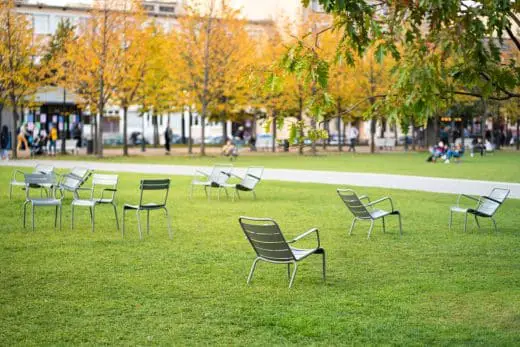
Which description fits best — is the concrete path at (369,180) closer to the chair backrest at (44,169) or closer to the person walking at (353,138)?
the chair backrest at (44,169)

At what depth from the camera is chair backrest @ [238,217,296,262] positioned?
1077 centimetres

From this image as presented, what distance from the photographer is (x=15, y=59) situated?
47.7 meters

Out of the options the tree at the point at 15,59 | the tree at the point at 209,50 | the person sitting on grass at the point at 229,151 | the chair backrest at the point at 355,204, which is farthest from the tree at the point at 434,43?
the tree at the point at 209,50

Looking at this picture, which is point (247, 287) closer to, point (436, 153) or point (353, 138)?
point (436, 153)

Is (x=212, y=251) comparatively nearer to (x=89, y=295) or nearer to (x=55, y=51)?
(x=89, y=295)

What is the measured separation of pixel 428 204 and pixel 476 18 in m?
14.4

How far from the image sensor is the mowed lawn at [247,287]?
9.01m

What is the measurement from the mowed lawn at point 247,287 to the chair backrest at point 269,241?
0.44 meters

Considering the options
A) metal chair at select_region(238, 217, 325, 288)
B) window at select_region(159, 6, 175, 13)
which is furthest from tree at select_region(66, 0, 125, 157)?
window at select_region(159, 6, 175, 13)

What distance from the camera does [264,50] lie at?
191ft

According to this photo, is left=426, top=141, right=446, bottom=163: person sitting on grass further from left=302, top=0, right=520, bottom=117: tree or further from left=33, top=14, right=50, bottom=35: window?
left=33, top=14, right=50, bottom=35: window

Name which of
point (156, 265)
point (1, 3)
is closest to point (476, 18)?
point (156, 265)

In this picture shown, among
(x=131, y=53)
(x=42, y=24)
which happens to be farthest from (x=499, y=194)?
(x=42, y=24)

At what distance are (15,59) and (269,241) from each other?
3958 centimetres
